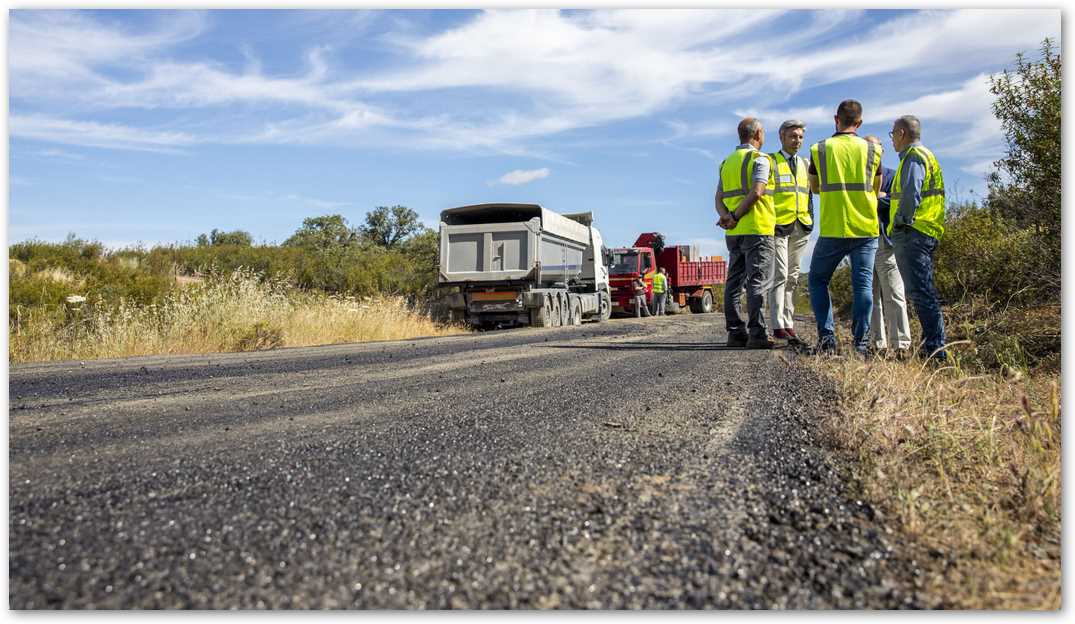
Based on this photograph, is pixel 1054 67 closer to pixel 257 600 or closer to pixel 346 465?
pixel 346 465

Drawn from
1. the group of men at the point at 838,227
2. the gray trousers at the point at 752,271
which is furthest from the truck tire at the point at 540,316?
the gray trousers at the point at 752,271

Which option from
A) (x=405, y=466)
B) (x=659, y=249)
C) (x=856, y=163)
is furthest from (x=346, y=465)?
(x=659, y=249)

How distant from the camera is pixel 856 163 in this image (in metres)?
6.86

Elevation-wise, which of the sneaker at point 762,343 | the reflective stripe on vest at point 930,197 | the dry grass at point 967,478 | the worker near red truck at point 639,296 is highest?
the reflective stripe on vest at point 930,197

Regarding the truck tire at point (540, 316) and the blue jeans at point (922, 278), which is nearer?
the blue jeans at point (922, 278)

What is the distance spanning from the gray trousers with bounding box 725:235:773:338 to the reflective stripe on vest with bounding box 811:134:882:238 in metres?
1.00

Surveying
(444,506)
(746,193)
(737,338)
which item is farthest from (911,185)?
(444,506)

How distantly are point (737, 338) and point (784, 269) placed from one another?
0.85 metres

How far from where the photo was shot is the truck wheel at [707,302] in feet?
104

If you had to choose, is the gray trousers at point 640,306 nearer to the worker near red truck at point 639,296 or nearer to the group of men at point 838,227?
the worker near red truck at point 639,296

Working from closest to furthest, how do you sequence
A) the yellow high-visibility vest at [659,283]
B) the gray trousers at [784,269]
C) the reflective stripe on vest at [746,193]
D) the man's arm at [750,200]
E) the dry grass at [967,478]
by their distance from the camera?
the dry grass at [967,478] → the man's arm at [750,200] → the reflective stripe on vest at [746,193] → the gray trousers at [784,269] → the yellow high-visibility vest at [659,283]

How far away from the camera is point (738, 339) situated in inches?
332

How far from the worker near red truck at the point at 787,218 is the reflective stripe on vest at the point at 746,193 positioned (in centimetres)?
14

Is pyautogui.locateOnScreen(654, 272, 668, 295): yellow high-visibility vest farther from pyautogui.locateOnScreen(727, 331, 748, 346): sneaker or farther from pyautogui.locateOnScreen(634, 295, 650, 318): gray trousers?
pyautogui.locateOnScreen(727, 331, 748, 346): sneaker
